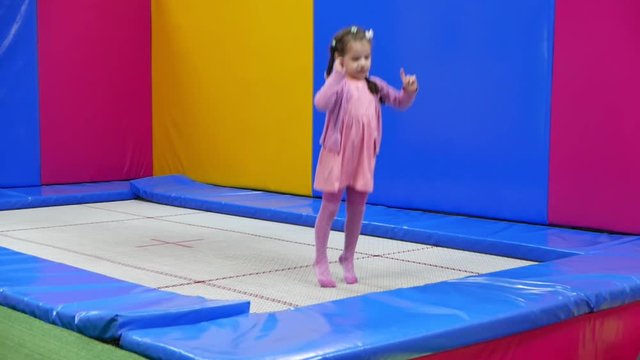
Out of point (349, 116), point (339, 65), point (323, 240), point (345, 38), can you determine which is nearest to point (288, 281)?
point (323, 240)

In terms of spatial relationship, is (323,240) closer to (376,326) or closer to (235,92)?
(376,326)

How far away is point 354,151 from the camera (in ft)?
10.4

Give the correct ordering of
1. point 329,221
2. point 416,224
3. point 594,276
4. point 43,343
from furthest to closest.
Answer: point 416,224, point 329,221, point 594,276, point 43,343

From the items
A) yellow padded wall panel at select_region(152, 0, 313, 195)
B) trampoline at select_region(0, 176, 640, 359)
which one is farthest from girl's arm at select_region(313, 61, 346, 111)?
yellow padded wall panel at select_region(152, 0, 313, 195)

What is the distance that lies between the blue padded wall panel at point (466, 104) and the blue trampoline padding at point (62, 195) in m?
1.95

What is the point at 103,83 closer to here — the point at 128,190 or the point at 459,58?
the point at 128,190

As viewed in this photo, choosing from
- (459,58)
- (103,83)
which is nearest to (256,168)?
(103,83)

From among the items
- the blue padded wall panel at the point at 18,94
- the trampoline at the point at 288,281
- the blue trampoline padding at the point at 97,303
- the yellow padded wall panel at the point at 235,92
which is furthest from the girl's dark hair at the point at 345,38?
the blue padded wall panel at the point at 18,94

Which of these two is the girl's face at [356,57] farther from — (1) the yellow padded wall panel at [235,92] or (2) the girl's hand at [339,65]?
(1) the yellow padded wall panel at [235,92]

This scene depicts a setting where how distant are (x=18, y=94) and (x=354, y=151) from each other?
12.6ft

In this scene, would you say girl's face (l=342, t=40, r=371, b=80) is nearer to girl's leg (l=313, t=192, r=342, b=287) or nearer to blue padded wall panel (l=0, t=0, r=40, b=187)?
girl's leg (l=313, t=192, r=342, b=287)

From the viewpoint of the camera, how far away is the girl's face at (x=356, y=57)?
309cm

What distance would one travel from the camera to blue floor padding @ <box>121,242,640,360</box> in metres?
2.07

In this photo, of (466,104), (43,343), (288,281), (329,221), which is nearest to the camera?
(43,343)
